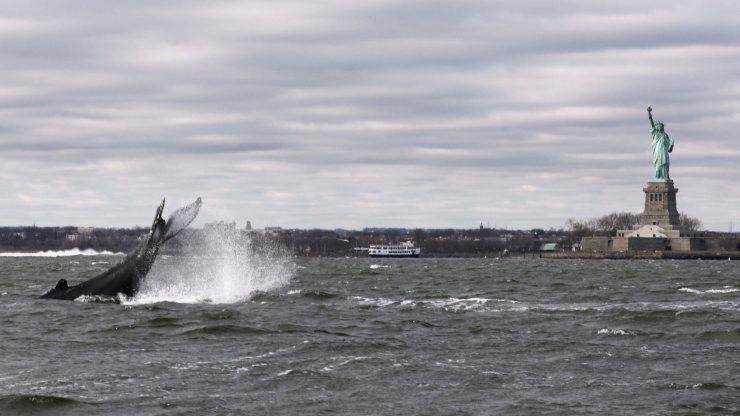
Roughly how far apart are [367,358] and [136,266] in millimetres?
23325

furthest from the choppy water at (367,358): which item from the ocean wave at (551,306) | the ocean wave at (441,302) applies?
the ocean wave at (441,302)

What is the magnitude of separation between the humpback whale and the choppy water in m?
1.45

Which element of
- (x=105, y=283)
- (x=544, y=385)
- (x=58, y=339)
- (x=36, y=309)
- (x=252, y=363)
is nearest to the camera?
(x=544, y=385)

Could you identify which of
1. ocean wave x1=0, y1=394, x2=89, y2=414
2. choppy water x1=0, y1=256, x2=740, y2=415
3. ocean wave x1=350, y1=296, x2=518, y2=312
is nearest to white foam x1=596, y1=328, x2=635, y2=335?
choppy water x1=0, y1=256, x2=740, y2=415

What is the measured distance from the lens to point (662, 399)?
28047 millimetres

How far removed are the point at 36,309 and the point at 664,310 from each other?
27.2m

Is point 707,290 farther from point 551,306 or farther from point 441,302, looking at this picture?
point 441,302

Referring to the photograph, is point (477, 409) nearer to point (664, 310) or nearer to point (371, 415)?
point (371, 415)

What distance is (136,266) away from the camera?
5572 centimetres

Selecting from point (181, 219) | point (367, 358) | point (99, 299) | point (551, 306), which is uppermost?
point (181, 219)

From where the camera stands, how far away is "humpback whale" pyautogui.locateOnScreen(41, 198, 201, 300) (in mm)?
52344

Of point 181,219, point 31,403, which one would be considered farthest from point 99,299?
point 31,403

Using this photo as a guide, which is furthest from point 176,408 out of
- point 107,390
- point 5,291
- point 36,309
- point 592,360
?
point 5,291

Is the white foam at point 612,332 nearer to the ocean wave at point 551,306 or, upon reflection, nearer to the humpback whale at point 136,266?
the ocean wave at point 551,306
